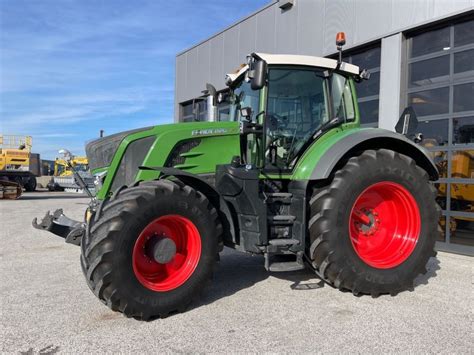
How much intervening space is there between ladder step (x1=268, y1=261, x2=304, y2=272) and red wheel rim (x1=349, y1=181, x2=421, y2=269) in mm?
756

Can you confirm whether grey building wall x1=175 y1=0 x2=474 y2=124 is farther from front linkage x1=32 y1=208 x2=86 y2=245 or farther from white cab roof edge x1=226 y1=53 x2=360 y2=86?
front linkage x1=32 y1=208 x2=86 y2=245

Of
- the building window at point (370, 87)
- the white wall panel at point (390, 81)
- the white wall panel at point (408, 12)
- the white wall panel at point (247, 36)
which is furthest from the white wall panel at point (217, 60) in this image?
the white wall panel at point (408, 12)

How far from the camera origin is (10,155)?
2162cm

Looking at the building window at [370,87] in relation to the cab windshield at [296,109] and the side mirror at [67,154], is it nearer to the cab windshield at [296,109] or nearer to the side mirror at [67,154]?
the cab windshield at [296,109]

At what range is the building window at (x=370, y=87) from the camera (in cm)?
836

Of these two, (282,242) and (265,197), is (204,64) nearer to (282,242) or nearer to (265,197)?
(265,197)

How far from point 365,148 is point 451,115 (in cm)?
301

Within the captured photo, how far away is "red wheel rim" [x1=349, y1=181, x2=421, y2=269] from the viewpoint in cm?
471

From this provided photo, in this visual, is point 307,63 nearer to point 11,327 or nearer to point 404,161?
point 404,161

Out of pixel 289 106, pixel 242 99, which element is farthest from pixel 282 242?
pixel 242 99

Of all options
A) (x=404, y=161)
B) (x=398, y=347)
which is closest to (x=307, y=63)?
(x=404, y=161)

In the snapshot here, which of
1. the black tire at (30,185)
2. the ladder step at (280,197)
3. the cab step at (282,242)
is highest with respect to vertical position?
the ladder step at (280,197)

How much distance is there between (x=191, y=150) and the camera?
4387mm

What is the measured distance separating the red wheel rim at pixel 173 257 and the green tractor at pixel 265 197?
0.01 m
